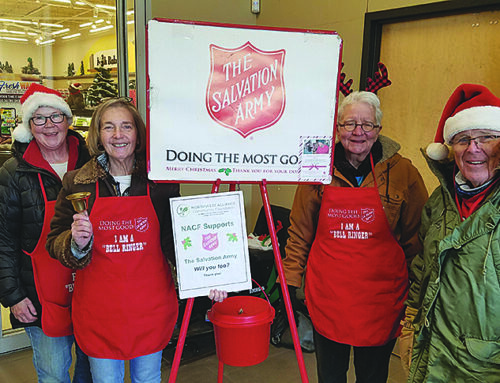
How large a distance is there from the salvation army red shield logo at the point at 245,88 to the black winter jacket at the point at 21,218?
2.76ft

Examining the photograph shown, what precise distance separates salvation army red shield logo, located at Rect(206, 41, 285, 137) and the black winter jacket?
842mm

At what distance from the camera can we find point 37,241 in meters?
1.80

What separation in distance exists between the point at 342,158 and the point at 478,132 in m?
0.59

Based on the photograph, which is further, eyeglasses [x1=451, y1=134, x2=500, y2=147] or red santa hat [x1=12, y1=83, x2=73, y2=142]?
red santa hat [x1=12, y1=83, x2=73, y2=142]

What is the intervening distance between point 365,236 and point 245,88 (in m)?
0.77

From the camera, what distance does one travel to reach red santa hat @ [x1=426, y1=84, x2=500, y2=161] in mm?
1316

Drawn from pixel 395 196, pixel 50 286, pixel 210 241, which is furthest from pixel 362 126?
pixel 50 286

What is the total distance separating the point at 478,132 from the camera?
134 cm

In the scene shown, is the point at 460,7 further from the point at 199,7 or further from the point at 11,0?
the point at 11,0

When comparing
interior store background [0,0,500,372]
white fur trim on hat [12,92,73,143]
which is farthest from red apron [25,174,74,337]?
interior store background [0,0,500,372]

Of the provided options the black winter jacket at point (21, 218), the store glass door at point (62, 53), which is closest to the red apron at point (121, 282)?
the black winter jacket at point (21, 218)

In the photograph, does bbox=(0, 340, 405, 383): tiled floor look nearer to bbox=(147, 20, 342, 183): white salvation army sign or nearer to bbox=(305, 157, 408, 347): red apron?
bbox=(305, 157, 408, 347): red apron

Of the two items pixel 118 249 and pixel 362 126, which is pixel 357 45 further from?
pixel 118 249

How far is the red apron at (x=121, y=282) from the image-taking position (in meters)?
1.54
